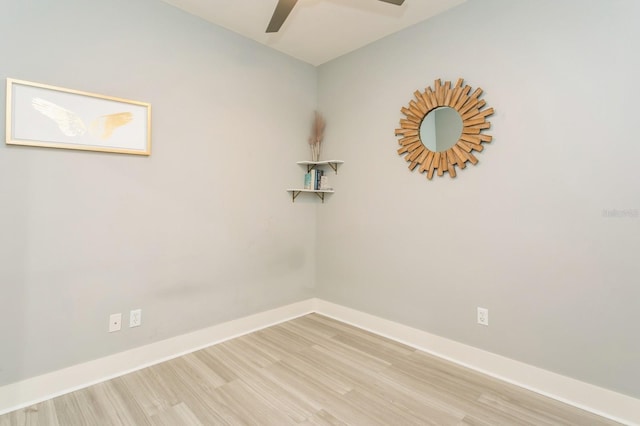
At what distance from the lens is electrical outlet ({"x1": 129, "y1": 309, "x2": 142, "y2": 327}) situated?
85.1 inches

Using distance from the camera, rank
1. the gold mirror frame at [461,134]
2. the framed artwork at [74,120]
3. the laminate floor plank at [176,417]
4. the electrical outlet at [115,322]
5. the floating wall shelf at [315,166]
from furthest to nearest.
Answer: the floating wall shelf at [315,166], the gold mirror frame at [461,134], the electrical outlet at [115,322], the framed artwork at [74,120], the laminate floor plank at [176,417]

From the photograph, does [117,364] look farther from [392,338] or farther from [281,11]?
[281,11]

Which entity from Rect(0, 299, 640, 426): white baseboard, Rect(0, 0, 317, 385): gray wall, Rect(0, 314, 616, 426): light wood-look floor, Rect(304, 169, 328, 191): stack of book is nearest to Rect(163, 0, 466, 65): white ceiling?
Rect(0, 0, 317, 385): gray wall

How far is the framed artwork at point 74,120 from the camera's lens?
1.77 m

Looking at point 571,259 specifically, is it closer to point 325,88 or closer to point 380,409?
point 380,409

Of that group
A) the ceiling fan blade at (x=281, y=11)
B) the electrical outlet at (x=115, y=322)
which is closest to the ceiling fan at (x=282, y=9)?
the ceiling fan blade at (x=281, y=11)

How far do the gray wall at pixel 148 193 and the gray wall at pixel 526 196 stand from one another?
3.29 feet

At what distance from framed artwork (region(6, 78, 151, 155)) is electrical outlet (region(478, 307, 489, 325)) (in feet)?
8.69

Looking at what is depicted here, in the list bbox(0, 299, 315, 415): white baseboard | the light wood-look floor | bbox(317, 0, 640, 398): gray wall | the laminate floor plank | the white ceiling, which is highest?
the white ceiling

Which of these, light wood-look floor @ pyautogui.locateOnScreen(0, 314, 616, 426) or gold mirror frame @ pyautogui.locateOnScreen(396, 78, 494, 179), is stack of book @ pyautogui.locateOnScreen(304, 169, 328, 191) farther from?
light wood-look floor @ pyautogui.locateOnScreen(0, 314, 616, 426)

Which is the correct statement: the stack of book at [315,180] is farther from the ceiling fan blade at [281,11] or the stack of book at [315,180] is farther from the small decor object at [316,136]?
the ceiling fan blade at [281,11]

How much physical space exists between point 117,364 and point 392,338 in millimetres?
2111

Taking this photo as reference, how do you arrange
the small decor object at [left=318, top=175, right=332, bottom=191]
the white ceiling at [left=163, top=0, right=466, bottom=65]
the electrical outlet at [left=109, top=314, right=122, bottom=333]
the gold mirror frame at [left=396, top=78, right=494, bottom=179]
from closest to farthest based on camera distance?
the electrical outlet at [left=109, top=314, right=122, bottom=333] → the gold mirror frame at [left=396, top=78, right=494, bottom=179] → the white ceiling at [left=163, top=0, right=466, bottom=65] → the small decor object at [left=318, top=175, right=332, bottom=191]

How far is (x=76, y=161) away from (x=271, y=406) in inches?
76.4
